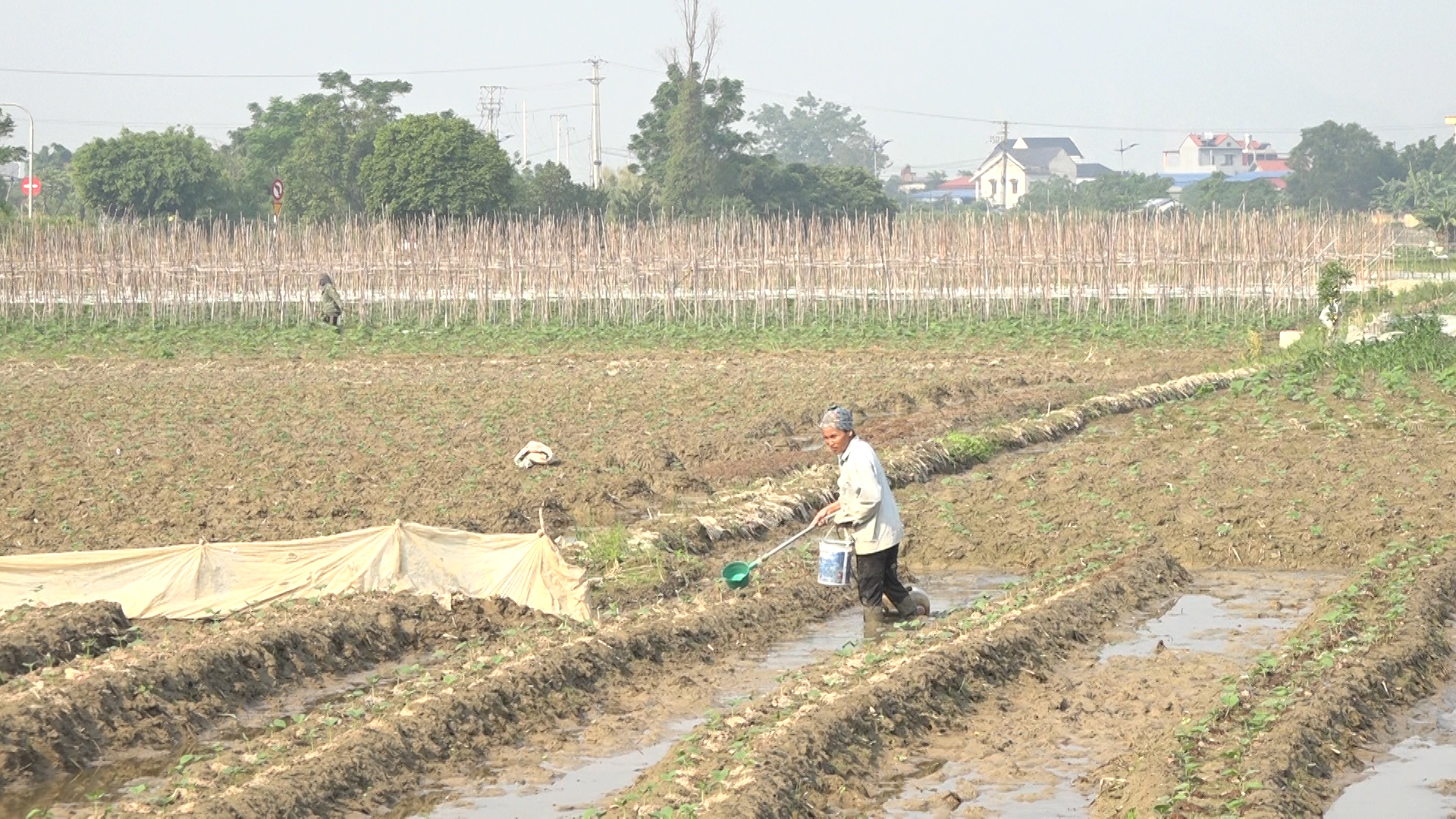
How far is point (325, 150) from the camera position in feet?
174

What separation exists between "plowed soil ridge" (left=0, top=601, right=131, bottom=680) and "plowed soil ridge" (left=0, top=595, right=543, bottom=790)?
352 mm

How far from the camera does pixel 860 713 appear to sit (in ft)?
24.0

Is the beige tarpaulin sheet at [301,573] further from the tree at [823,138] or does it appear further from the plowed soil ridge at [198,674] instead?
the tree at [823,138]

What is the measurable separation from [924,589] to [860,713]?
3.79 m

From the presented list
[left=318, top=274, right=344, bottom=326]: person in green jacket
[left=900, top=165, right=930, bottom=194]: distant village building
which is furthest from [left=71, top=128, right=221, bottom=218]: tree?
[left=900, top=165, right=930, bottom=194]: distant village building

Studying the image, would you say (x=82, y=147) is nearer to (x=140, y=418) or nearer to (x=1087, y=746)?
(x=140, y=418)

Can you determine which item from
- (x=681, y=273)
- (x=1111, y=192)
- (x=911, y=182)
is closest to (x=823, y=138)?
(x=911, y=182)

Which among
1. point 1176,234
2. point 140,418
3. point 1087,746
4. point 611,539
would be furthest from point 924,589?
point 1176,234

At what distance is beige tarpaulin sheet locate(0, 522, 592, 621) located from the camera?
945cm

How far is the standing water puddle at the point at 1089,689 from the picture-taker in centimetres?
654

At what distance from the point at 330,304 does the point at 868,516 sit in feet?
72.8

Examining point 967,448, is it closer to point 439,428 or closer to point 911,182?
point 439,428

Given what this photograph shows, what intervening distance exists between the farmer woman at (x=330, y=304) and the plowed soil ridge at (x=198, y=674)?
67.9 ft

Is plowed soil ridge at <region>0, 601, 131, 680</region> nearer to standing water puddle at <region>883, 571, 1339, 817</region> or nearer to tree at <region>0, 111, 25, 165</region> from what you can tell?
standing water puddle at <region>883, 571, 1339, 817</region>
